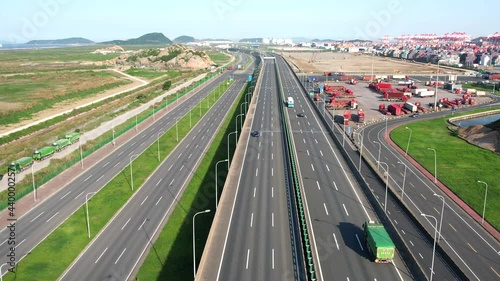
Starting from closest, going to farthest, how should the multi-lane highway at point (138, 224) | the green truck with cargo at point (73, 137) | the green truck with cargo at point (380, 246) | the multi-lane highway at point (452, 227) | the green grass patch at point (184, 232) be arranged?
1. the green truck with cargo at point (380, 246)
2. the multi-lane highway at point (138, 224)
3. the green grass patch at point (184, 232)
4. the multi-lane highway at point (452, 227)
5. the green truck with cargo at point (73, 137)

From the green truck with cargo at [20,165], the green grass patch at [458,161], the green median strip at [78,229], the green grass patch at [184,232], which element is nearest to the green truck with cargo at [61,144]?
the green truck with cargo at [20,165]

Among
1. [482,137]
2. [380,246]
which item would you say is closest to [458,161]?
[482,137]

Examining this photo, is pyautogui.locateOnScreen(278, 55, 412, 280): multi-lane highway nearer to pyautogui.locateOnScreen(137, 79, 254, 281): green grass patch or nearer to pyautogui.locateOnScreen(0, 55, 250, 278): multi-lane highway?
pyautogui.locateOnScreen(137, 79, 254, 281): green grass patch

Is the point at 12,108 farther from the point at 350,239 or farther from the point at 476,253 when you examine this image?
the point at 476,253

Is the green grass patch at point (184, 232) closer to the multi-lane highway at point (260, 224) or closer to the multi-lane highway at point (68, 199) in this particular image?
the multi-lane highway at point (260, 224)

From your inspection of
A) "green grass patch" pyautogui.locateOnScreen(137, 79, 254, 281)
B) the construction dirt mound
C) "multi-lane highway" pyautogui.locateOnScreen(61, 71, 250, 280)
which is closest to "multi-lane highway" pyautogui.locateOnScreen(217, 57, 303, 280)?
"green grass patch" pyautogui.locateOnScreen(137, 79, 254, 281)

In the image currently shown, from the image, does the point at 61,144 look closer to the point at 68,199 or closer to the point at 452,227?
the point at 68,199
